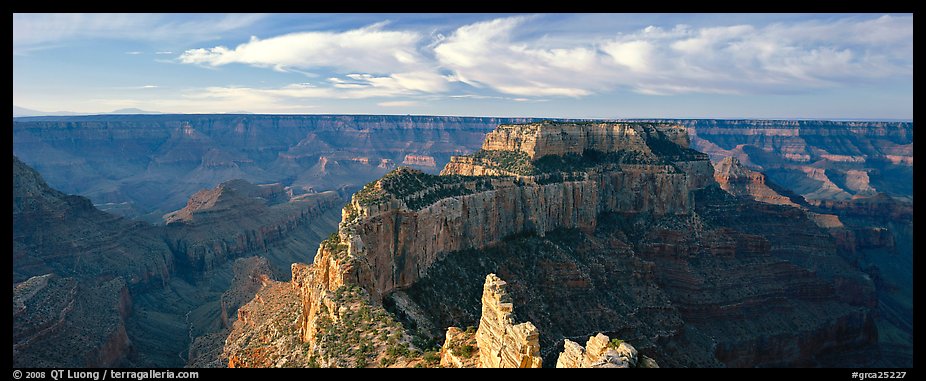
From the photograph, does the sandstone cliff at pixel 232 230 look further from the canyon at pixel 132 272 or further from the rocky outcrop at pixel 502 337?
the rocky outcrop at pixel 502 337

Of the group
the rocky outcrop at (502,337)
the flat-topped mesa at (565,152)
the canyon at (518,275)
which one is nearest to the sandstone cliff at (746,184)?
the canyon at (518,275)

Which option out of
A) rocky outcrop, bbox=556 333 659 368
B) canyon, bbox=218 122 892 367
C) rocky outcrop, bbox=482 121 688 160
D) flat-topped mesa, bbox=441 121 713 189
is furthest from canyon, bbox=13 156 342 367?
rocky outcrop, bbox=556 333 659 368

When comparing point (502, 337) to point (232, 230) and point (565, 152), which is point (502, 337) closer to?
point (565, 152)

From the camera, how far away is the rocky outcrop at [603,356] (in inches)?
905

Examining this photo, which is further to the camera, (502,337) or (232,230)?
(232,230)

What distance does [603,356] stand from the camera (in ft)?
77.2

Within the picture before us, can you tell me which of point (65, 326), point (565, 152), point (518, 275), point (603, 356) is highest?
point (565, 152)

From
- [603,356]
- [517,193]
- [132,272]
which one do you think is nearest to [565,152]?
[517,193]

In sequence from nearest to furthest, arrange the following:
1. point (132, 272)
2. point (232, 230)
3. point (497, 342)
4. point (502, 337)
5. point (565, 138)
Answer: point (502, 337)
point (497, 342)
point (565, 138)
point (132, 272)
point (232, 230)

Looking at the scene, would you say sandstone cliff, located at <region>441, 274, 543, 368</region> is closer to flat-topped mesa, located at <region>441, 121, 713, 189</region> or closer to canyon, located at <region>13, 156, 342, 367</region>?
flat-topped mesa, located at <region>441, 121, 713, 189</region>

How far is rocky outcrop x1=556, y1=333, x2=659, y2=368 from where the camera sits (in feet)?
75.4

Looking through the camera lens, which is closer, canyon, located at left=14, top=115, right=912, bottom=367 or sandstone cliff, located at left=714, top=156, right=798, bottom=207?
canyon, located at left=14, top=115, right=912, bottom=367

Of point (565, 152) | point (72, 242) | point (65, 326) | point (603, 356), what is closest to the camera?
point (603, 356)
